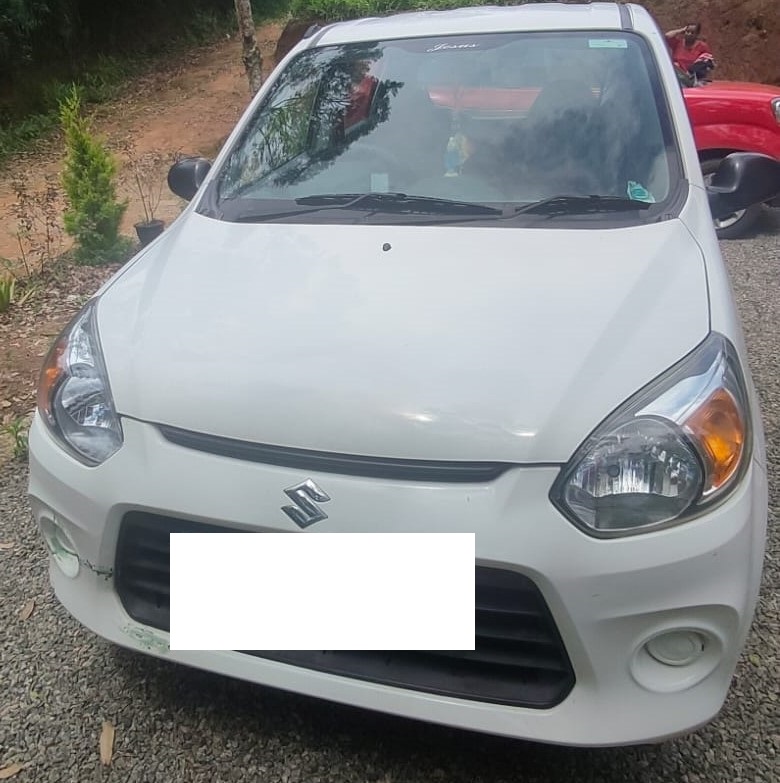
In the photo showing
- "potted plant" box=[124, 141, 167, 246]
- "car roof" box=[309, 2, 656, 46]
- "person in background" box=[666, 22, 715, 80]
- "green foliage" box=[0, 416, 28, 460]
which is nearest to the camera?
"car roof" box=[309, 2, 656, 46]

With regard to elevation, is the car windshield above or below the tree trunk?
above

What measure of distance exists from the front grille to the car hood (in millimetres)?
252

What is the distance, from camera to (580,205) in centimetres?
246

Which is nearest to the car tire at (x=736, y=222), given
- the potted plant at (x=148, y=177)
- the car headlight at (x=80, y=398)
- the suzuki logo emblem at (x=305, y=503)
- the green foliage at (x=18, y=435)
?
the potted plant at (x=148, y=177)

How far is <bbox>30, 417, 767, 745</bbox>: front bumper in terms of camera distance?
1.59 meters

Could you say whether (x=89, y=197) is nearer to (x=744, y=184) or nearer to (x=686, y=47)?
(x=744, y=184)

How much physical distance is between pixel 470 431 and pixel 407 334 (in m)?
0.35

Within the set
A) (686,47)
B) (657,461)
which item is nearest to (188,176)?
(657,461)

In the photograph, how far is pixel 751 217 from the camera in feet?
21.7

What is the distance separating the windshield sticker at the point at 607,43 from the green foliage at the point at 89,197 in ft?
14.0

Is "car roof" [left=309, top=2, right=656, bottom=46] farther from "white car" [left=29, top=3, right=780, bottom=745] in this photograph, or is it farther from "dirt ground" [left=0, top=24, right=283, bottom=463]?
"dirt ground" [left=0, top=24, right=283, bottom=463]

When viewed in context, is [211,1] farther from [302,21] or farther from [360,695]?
[360,695]

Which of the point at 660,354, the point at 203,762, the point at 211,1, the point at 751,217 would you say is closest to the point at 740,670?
the point at 660,354

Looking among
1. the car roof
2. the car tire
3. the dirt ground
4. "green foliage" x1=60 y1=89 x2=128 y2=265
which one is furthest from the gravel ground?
the car tire
